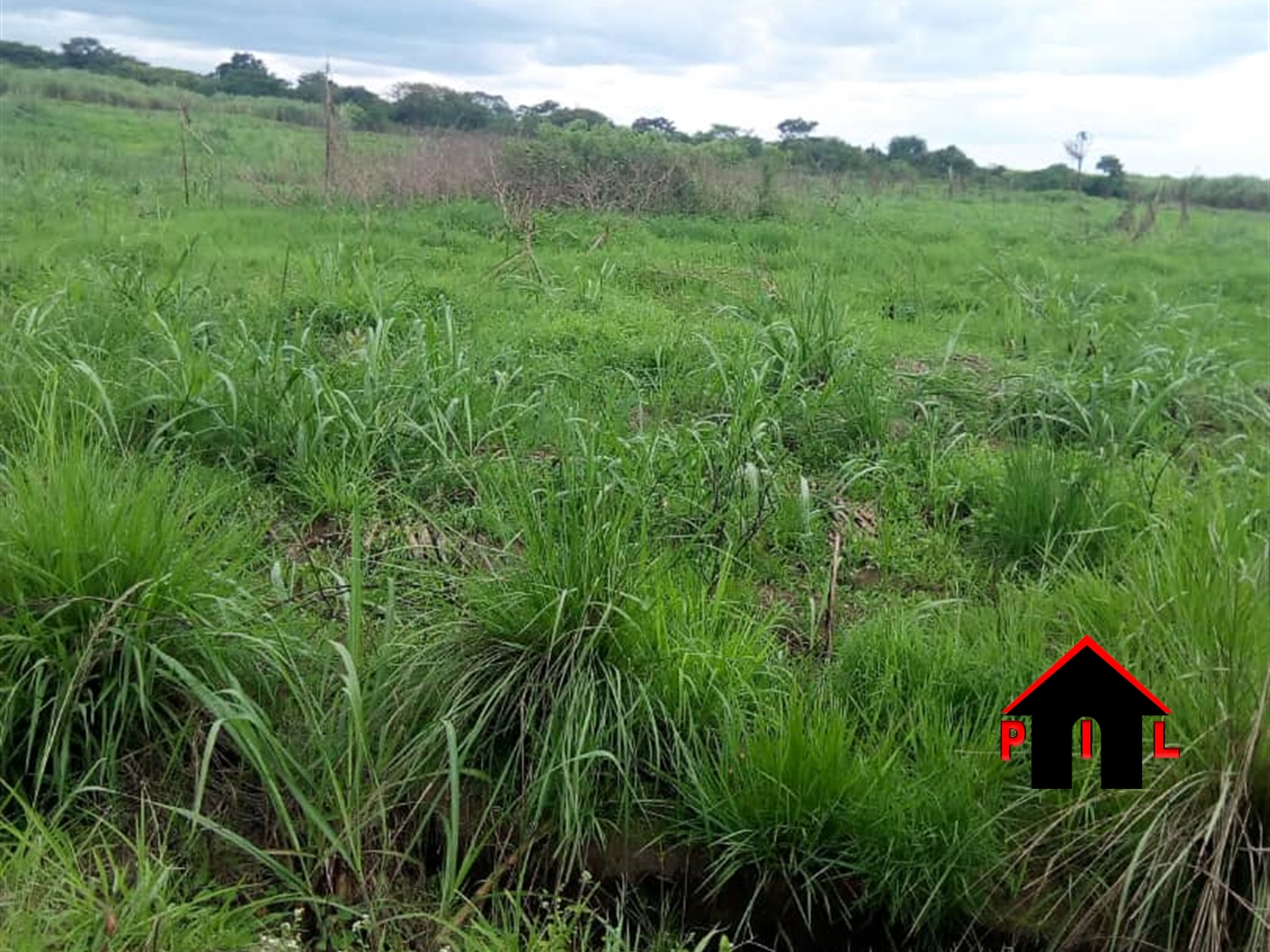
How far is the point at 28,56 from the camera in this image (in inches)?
997

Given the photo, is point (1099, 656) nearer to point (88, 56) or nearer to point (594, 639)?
point (594, 639)

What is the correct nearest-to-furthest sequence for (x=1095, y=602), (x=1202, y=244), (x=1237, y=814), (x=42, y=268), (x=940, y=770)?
1. (x=1237, y=814)
2. (x=940, y=770)
3. (x=1095, y=602)
4. (x=42, y=268)
5. (x=1202, y=244)

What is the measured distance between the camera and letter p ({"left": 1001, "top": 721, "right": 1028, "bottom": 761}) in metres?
2.62

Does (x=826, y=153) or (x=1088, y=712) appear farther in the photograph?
(x=826, y=153)

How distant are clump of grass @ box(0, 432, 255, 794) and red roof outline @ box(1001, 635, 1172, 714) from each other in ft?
6.95

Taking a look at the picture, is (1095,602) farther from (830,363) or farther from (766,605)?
(830,363)

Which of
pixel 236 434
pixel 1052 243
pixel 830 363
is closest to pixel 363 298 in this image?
pixel 236 434

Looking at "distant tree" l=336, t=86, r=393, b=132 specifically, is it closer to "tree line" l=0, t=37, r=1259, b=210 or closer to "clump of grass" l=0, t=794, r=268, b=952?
"tree line" l=0, t=37, r=1259, b=210

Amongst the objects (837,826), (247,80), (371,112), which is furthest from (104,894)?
(247,80)

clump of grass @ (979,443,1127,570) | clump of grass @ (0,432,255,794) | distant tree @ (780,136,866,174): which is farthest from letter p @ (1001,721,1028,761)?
distant tree @ (780,136,866,174)

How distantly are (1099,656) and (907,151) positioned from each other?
20.7 meters

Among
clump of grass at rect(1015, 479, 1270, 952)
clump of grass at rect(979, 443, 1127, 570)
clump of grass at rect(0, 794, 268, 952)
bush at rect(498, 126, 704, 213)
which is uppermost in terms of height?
bush at rect(498, 126, 704, 213)

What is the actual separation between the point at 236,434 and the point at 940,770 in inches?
109

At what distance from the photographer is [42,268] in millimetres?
6371
